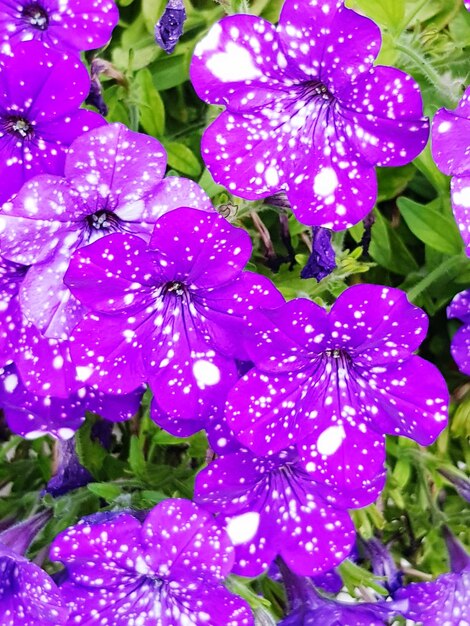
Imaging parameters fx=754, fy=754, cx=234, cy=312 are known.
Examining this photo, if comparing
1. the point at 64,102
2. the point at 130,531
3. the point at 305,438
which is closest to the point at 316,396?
the point at 305,438

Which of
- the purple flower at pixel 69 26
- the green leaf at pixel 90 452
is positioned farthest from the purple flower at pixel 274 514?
the purple flower at pixel 69 26

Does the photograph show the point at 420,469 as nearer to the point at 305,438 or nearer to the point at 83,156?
the point at 305,438

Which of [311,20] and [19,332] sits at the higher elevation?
[311,20]

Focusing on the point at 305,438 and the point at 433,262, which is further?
the point at 433,262

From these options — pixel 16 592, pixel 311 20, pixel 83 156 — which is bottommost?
pixel 16 592

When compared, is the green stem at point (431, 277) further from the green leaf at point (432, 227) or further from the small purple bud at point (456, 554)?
the small purple bud at point (456, 554)

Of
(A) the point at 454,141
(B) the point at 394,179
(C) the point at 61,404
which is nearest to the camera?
(A) the point at 454,141

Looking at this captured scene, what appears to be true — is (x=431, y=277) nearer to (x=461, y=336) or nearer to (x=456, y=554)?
(x=461, y=336)

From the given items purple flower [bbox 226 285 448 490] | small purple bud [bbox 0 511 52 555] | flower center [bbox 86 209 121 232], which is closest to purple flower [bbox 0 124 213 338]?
flower center [bbox 86 209 121 232]

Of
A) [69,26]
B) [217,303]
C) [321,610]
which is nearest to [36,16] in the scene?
[69,26]
